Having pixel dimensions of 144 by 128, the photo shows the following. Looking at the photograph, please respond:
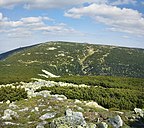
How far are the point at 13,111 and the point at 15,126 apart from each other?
2.53 metres

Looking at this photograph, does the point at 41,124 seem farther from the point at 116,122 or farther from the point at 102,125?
the point at 116,122

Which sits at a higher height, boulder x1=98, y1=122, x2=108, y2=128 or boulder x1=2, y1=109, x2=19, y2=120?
→ boulder x1=98, y1=122, x2=108, y2=128

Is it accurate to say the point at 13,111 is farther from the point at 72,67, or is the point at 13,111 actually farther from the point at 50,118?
the point at 72,67

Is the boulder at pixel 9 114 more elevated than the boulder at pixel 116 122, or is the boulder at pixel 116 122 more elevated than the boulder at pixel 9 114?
the boulder at pixel 116 122

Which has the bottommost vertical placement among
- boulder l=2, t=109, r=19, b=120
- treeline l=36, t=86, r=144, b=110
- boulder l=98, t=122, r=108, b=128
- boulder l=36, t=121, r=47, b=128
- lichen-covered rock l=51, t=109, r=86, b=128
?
treeline l=36, t=86, r=144, b=110

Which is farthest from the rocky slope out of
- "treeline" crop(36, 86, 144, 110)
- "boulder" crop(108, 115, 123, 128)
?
"treeline" crop(36, 86, 144, 110)

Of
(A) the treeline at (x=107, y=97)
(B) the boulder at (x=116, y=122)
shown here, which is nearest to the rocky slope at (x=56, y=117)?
(B) the boulder at (x=116, y=122)

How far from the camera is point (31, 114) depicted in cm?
1689

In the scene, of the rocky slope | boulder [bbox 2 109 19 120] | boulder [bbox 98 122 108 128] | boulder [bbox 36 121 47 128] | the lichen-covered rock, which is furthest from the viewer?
boulder [bbox 2 109 19 120]

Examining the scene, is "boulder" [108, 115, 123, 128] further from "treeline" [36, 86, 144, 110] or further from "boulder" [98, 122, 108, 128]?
Result: "treeline" [36, 86, 144, 110]


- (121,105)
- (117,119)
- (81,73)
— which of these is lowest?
(81,73)

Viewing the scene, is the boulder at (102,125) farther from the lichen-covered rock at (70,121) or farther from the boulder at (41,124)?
the boulder at (41,124)

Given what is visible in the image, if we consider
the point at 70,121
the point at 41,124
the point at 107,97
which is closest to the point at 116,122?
the point at 70,121

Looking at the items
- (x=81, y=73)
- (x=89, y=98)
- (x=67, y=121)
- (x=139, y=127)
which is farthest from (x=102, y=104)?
(x=81, y=73)
